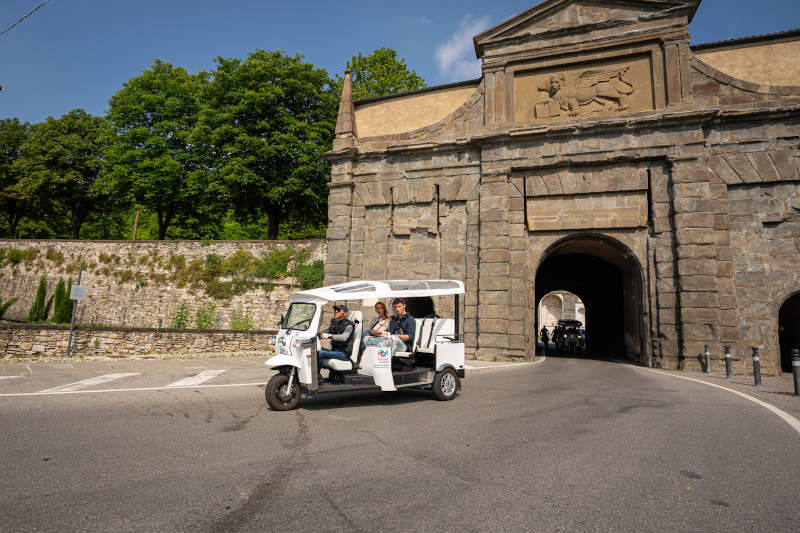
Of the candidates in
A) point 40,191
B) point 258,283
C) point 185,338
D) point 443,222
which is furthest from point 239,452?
point 40,191

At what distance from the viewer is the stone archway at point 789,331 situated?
14.2 metres

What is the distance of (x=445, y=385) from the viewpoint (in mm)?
7395

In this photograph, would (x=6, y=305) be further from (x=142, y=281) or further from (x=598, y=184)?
(x=598, y=184)

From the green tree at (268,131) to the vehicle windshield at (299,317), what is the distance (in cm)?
1658

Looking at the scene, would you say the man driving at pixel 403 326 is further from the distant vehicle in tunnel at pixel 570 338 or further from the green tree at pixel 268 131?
the distant vehicle in tunnel at pixel 570 338

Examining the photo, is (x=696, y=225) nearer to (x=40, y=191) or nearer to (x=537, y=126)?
(x=537, y=126)

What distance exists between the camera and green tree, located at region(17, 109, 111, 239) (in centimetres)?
3042

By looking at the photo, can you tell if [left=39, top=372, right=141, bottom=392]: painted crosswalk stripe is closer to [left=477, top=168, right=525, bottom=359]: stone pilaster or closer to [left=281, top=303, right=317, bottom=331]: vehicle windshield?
[left=281, top=303, right=317, bottom=331]: vehicle windshield

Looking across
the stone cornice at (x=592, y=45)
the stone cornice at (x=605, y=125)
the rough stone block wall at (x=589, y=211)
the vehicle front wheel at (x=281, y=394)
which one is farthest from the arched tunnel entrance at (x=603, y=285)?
the vehicle front wheel at (x=281, y=394)

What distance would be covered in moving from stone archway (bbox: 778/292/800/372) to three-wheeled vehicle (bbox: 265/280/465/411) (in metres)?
13.8

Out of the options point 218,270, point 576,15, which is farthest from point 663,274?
point 218,270

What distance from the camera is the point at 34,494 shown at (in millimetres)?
3092

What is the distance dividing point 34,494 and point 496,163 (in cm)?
1492

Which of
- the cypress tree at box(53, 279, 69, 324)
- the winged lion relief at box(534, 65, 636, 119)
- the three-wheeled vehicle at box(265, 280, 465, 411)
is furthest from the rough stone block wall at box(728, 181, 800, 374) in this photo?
the cypress tree at box(53, 279, 69, 324)
